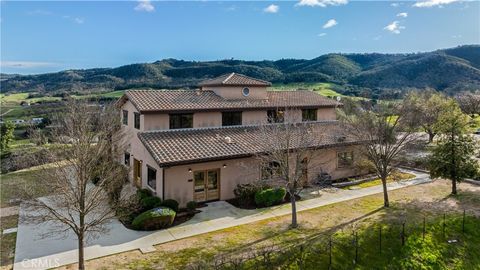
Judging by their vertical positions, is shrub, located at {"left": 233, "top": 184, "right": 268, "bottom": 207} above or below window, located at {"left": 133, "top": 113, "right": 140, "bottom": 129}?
below

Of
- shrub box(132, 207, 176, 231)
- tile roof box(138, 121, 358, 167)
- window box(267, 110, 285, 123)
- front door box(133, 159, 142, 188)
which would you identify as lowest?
shrub box(132, 207, 176, 231)

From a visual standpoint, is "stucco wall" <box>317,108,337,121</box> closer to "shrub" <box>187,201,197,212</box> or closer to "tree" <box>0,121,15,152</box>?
"shrub" <box>187,201,197,212</box>

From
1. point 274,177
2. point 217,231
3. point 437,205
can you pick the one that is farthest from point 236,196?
point 437,205

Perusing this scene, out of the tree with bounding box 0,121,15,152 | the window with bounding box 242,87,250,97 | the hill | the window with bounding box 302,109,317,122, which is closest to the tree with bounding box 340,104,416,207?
the window with bounding box 302,109,317,122

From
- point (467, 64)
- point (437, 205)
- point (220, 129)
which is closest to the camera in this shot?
point (437, 205)

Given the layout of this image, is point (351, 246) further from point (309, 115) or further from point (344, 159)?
point (309, 115)

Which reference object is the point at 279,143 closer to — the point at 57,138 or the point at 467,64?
the point at 57,138
